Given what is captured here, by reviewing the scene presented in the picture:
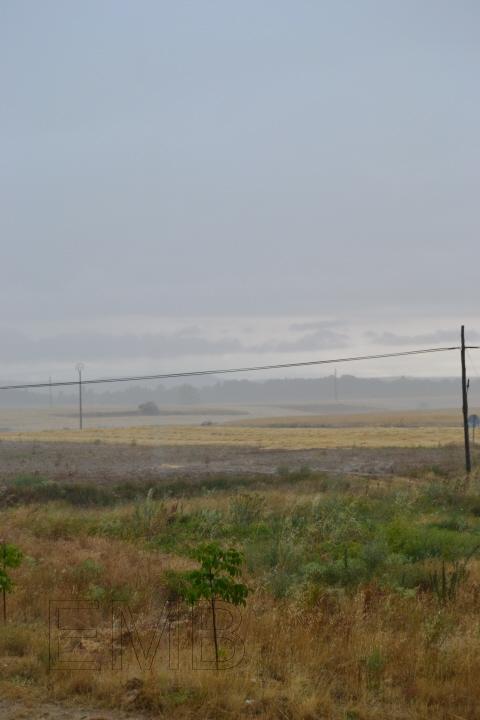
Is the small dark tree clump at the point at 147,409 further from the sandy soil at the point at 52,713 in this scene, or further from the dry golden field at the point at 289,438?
the sandy soil at the point at 52,713

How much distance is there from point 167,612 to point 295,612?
1935 mm

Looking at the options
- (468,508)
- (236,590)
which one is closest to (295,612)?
(236,590)

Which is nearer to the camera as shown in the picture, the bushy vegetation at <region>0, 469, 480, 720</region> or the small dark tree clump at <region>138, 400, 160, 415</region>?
the bushy vegetation at <region>0, 469, 480, 720</region>

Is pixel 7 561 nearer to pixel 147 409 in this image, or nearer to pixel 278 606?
pixel 278 606

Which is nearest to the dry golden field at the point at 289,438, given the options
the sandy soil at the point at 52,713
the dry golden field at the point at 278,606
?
the dry golden field at the point at 278,606

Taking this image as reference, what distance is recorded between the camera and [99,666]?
787 cm

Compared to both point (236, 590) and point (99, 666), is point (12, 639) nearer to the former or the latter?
point (99, 666)

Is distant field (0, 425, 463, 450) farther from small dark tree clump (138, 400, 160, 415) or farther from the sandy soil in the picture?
small dark tree clump (138, 400, 160, 415)

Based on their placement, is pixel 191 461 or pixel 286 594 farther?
pixel 191 461

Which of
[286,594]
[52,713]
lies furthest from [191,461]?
[52,713]

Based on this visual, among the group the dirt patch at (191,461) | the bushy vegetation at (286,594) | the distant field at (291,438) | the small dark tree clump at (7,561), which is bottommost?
the distant field at (291,438)

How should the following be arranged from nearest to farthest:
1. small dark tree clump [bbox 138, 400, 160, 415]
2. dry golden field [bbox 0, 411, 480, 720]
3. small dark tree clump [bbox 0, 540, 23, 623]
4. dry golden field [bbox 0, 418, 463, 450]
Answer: dry golden field [bbox 0, 411, 480, 720] → small dark tree clump [bbox 0, 540, 23, 623] → dry golden field [bbox 0, 418, 463, 450] → small dark tree clump [bbox 138, 400, 160, 415]

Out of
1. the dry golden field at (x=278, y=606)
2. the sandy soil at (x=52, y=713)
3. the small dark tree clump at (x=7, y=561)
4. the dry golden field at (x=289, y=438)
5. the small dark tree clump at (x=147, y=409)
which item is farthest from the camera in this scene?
the small dark tree clump at (x=147, y=409)

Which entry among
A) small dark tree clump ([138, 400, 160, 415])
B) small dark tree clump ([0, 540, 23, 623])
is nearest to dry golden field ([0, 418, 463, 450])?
small dark tree clump ([0, 540, 23, 623])
